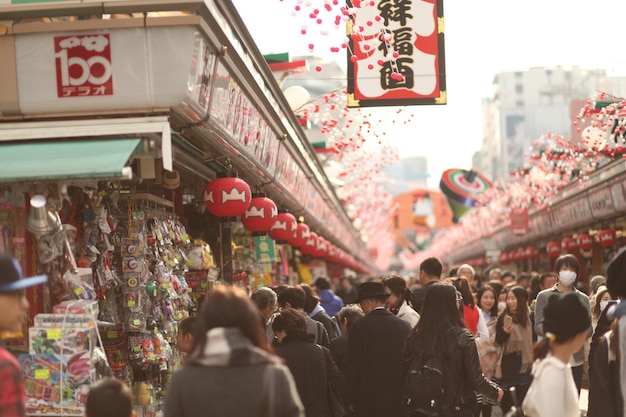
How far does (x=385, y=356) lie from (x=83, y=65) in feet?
11.7

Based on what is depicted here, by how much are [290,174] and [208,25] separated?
8548 millimetres

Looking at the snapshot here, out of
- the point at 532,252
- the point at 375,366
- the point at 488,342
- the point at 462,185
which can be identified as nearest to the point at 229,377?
the point at 375,366

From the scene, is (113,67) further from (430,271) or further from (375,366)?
(430,271)

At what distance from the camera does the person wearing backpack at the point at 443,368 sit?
24.1ft

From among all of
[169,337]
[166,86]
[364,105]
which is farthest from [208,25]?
[364,105]

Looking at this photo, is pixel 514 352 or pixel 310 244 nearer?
pixel 514 352

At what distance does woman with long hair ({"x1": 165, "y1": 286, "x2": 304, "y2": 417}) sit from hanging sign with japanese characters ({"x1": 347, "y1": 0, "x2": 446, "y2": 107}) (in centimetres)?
827

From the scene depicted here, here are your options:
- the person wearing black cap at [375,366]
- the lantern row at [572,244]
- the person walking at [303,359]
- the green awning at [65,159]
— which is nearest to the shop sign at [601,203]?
the lantern row at [572,244]

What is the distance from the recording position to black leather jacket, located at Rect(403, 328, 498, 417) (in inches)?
291

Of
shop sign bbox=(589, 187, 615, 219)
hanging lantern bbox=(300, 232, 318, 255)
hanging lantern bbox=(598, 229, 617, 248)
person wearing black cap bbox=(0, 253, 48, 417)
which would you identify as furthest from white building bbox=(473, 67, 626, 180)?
person wearing black cap bbox=(0, 253, 48, 417)

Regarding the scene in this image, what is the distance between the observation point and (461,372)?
7480mm

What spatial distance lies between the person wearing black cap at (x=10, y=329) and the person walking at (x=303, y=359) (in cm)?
374

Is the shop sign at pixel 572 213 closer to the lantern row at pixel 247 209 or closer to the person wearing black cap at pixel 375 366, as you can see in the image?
the lantern row at pixel 247 209

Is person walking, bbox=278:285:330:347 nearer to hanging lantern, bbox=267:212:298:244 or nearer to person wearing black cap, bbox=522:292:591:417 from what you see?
person wearing black cap, bbox=522:292:591:417
